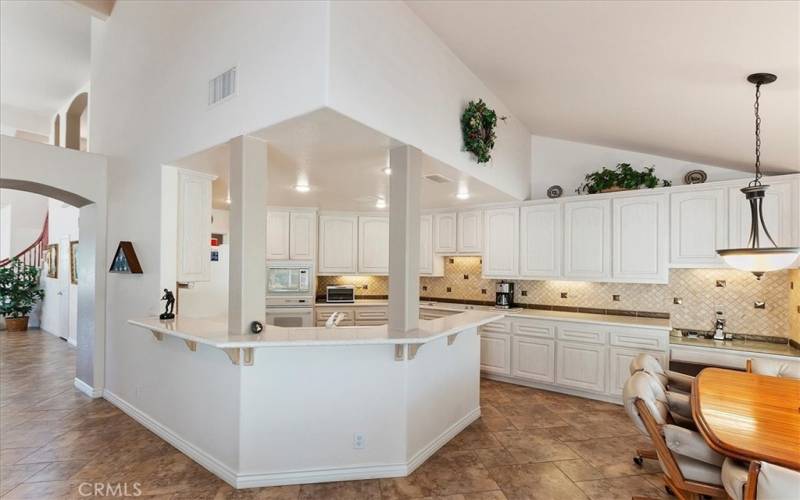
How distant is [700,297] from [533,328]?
184cm

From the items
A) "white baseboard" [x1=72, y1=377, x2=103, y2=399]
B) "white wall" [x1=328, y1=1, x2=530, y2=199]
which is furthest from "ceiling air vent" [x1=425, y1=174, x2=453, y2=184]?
"white baseboard" [x1=72, y1=377, x2=103, y2=399]

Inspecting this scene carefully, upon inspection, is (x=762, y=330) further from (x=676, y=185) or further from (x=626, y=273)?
(x=676, y=185)

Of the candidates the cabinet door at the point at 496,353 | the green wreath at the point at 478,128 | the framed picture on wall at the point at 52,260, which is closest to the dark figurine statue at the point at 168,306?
the green wreath at the point at 478,128

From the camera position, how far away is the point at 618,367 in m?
4.44

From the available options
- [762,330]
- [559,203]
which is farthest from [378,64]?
[762,330]

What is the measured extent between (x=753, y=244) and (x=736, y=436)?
48.5 inches

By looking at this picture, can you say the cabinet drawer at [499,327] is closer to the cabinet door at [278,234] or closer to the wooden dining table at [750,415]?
the wooden dining table at [750,415]

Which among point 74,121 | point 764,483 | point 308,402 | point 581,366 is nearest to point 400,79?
point 308,402

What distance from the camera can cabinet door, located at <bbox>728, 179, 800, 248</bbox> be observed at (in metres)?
3.76

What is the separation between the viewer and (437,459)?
3.17 meters

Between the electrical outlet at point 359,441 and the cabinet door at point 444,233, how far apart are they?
11.6 feet

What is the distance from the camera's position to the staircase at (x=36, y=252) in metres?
9.37

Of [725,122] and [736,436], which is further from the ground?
[725,122]

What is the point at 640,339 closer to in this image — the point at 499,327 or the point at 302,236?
the point at 499,327
